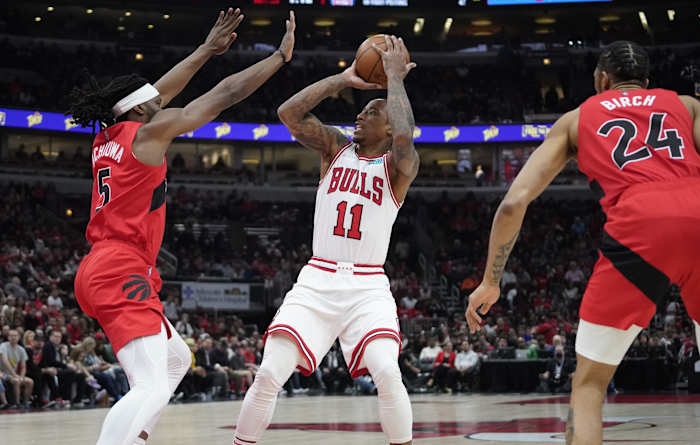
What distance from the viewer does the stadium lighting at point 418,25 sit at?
38319mm

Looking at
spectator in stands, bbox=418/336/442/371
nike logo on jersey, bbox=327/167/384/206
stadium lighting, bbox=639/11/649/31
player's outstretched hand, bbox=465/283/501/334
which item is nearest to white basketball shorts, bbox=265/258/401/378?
nike logo on jersey, bbox=327/167/384/206

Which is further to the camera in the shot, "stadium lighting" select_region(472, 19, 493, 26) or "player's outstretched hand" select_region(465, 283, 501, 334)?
"stadium lighting" select_region(472, 19, 493, 26)

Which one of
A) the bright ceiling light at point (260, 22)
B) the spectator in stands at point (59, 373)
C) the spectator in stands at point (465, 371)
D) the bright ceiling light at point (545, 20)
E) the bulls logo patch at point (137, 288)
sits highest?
the bright ceiling light at point (545, 20)

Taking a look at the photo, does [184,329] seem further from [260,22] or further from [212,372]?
[260,22]

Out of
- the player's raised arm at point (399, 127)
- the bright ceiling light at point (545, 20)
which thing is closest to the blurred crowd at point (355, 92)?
the bright ceiling light at point (545, 20)

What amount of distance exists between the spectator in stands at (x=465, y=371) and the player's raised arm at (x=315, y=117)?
12488mm

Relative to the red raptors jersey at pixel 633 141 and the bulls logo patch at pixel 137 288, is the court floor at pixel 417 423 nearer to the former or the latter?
the bulls logo patch at pixel 137 288

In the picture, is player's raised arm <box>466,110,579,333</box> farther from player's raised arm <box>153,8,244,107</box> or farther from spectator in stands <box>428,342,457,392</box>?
spectator in stands <box>428,342,457,392</box>

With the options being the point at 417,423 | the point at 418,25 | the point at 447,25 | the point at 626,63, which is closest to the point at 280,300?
the point at 417,423

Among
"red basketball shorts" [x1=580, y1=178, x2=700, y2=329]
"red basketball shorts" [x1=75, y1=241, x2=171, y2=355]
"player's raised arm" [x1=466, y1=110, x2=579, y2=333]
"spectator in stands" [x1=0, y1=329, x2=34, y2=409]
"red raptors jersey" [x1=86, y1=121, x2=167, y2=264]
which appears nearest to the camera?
"red basketball shorts" [x1=580, y1=178, x2=700, y2=329]

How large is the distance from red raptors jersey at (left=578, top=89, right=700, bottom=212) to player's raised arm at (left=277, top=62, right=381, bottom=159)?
7.07 feet

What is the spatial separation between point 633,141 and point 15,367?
11720 millimetres

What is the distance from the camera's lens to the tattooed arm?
19.1 ft

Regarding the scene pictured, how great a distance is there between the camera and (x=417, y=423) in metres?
10.0
